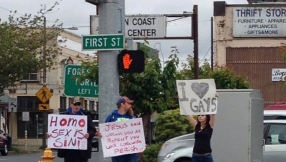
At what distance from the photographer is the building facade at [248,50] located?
37625 millimetres

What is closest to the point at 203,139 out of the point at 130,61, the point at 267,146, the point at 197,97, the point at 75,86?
the point at 197,97

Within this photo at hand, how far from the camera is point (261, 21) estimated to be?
3612 centimetres

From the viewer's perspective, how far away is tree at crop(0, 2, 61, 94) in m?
41.7

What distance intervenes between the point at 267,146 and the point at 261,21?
2127 centimetres

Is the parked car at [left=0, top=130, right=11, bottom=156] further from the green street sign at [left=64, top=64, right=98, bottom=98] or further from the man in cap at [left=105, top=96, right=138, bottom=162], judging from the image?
the man in cap at [left=105, top=96, right=138, bottom=162]

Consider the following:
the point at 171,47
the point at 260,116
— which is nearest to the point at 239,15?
the point at 171,47

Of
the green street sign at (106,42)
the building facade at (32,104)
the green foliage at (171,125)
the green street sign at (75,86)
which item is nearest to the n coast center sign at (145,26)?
the green foliage at (171,125)

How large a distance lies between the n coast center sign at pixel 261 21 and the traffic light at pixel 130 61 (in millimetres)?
22996

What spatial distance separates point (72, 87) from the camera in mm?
15195

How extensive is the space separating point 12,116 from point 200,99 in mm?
45370

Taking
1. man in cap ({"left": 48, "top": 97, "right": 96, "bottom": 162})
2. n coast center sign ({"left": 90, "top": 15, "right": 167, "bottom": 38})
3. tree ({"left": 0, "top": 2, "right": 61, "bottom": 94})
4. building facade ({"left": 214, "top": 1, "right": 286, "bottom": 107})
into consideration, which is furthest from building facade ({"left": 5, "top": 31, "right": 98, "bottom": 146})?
man in cap ({"left": 48, "top": 97, "right": 96, "bottom": 162})

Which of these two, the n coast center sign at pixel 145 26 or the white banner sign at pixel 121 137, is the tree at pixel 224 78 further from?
the white banner sign at pixel 121 137

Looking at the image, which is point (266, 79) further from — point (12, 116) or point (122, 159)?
point (122, 159)

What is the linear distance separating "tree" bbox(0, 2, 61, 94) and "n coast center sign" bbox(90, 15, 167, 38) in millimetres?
22283
